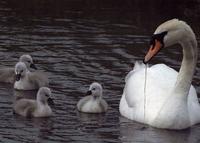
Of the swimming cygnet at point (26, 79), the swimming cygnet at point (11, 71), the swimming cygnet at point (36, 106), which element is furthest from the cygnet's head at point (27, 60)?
the swimming cygnet at point (36, 106)

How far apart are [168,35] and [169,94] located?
95 cm

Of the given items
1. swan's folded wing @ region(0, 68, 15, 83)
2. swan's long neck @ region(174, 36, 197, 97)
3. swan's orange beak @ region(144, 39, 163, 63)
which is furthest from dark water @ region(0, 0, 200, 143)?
swan's orange beak @ region(144, 39, 163, 63)

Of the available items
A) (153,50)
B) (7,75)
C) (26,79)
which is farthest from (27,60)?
(153,50)

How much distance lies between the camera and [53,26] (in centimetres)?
1761

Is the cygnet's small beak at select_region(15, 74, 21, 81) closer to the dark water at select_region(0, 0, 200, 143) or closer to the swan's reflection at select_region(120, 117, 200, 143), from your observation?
the dark water at select_region(0, 0, 200, 143)

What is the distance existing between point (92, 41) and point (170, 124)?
17.3ft

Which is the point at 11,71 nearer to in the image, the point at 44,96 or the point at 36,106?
the point at 44,96

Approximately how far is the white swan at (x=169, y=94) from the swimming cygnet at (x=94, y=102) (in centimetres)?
31

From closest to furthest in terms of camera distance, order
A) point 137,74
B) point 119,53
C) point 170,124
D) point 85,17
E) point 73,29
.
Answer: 1. point 170,124
2. point 137,74
3. point 119,53
4. point 73,29
5. point 85,17

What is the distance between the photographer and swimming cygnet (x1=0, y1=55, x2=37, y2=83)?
1336 cm

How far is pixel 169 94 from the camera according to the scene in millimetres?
11602

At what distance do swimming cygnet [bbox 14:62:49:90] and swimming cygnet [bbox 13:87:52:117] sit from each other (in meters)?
1.10

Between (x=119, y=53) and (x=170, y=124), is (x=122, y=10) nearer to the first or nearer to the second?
(x=119, y=53)

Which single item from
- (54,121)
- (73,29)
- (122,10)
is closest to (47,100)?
(54,121)
